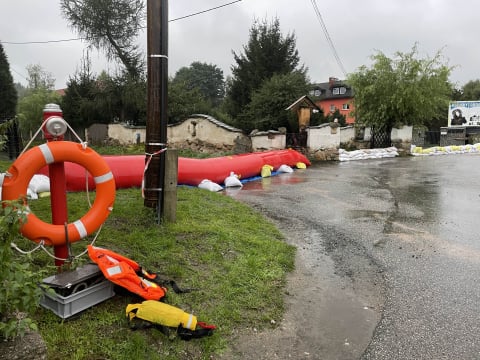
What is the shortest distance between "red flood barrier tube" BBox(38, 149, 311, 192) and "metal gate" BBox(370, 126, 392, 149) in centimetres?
870

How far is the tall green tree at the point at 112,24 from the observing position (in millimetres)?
19891

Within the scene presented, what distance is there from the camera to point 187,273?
3.45m

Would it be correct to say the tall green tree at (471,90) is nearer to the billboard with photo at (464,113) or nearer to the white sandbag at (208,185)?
the billboard with photo at (464,113)

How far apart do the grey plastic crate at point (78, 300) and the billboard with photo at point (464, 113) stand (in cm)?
3511

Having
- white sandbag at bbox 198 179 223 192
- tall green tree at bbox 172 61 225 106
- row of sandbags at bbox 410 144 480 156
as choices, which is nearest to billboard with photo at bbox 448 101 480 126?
row of sandbags at bbox 410 144 480 156

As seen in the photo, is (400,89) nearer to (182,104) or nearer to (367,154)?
(367,154)

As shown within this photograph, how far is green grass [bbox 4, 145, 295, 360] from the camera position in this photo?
2.39 meters

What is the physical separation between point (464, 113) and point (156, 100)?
1355 inches

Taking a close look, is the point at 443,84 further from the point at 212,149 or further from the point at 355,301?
the point at 355,301

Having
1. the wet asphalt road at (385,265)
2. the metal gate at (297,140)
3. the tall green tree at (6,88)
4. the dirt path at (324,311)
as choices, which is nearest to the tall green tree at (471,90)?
the metal gate at (297,140)

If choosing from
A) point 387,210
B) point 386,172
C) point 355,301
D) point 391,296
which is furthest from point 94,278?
point 386,172

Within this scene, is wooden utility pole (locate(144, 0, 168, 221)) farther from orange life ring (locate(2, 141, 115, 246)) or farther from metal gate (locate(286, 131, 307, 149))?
metal gate (locate(286, 131, 307, 149))

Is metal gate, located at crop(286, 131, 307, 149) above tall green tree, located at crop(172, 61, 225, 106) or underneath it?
underneath

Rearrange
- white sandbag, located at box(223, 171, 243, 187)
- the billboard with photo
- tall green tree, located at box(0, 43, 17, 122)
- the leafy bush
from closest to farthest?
the leafy bush → white sandbag, located at box(223, 171, 243, 187) → tall green tree, located at box(0, 43, 17, 122) → the billboard with photo
